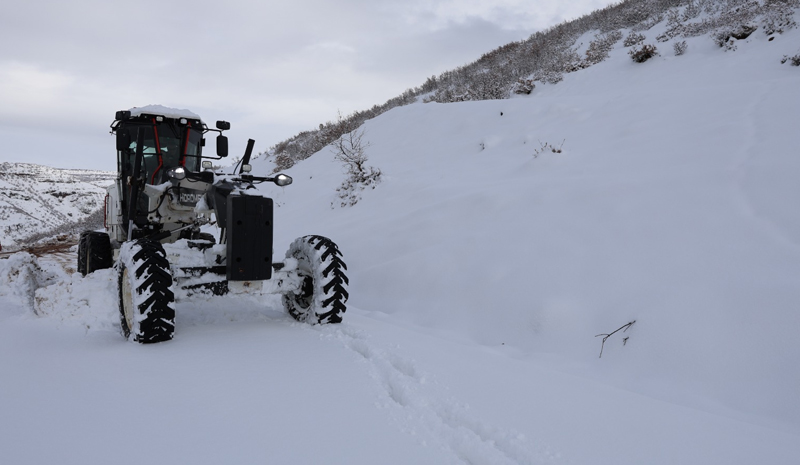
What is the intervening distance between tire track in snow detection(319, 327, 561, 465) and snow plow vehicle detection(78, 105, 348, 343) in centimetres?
124

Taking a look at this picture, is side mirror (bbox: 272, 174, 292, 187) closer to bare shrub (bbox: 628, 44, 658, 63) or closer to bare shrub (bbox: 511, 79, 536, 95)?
bare shrub (bbox: 511, 79, 536, 95)

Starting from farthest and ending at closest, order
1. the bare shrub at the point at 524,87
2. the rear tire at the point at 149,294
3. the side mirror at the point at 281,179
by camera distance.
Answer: the bare shrub at the point at 524,87 < the side mirror at the point at 281,179 < the rear tire at the point at 149,294

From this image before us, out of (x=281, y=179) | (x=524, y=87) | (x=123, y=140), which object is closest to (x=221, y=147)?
(x=123, y=140)

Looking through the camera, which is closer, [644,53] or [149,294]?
[149,294]

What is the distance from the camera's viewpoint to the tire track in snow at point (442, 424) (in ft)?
6.38

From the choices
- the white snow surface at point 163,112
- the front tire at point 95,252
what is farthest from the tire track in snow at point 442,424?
the front tire at point 95,252

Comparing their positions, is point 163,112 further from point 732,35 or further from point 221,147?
point 732,35

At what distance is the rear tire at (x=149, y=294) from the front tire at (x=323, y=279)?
43.2 inches

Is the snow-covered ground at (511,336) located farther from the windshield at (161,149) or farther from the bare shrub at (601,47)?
the bare shrub at (601,47)

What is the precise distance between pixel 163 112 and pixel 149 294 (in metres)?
2.70

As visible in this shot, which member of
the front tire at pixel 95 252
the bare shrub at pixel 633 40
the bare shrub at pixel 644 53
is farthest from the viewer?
the bare shrub at pixel 633 40

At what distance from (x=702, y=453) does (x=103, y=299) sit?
429 cm

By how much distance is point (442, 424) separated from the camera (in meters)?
2.17

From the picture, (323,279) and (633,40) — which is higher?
(633,40)
